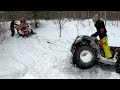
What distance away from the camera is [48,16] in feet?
A: 68.4

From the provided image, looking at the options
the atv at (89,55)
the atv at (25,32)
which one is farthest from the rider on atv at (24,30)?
the atv at (89,55)

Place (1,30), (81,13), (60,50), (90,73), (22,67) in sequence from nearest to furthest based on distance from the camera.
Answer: (90,73)
(22,67)
(60,50)
(1,30)
(81,13)

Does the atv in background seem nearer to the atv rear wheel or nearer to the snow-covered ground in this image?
the snow-covered ground

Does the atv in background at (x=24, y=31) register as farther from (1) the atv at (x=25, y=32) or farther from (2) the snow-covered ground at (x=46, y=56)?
(2) the snow-covered ground at (x=46, y=56)

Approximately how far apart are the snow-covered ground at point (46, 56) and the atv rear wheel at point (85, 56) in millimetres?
259

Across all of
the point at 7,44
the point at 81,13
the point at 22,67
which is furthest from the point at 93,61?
the point at 81,13

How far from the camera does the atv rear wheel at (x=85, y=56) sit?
32.7 ft

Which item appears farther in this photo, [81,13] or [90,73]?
[81,13]

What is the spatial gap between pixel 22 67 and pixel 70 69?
5.87 ft

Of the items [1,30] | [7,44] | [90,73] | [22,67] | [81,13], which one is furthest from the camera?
[81,13]

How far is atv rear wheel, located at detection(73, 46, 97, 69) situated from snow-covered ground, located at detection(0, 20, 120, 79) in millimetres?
259

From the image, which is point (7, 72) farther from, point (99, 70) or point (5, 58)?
point (99, 70)

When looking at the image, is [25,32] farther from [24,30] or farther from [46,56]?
[46,56]

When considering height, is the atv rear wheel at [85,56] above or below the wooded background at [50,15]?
below
